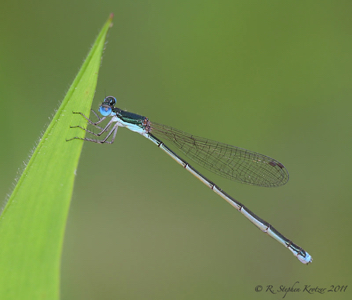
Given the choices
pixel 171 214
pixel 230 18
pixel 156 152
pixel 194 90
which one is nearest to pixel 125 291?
pixel 171 214

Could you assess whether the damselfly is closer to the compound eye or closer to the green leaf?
the compound eye

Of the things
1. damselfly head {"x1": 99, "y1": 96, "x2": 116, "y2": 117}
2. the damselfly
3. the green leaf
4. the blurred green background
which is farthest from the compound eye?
the green leaf

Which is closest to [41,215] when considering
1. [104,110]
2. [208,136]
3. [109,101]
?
[104,110]

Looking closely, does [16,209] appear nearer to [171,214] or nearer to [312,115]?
[171,214]

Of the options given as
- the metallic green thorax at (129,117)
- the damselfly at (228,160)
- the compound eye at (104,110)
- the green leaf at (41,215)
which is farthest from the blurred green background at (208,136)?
the green leaf at (41,215)

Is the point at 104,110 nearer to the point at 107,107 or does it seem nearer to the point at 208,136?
the point at 107,107
